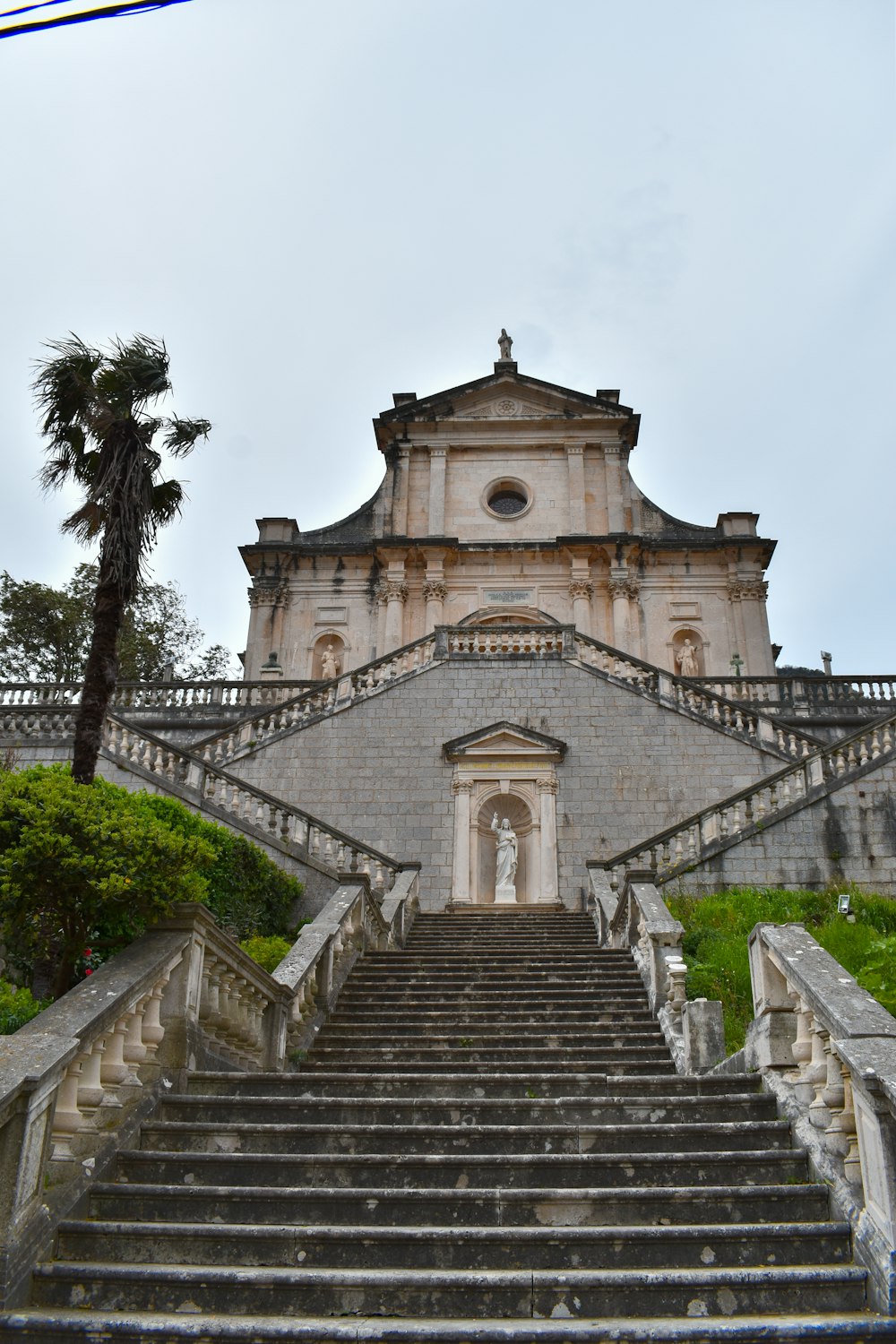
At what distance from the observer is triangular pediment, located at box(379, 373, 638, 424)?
105 ft

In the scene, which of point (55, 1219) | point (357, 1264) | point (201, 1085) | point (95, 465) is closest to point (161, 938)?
point (201, 1085)

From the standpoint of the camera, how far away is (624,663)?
69.2ft

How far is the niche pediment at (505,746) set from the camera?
19703mm

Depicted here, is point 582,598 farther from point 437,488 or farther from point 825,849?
point 825,849

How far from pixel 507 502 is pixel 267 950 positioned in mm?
21239

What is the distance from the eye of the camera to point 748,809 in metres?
16.2

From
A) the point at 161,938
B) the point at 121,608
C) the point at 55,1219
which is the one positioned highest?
the point at 121,608

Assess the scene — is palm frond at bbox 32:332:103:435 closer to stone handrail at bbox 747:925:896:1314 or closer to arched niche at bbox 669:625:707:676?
stone handrail at bbox 747:925:896:1314

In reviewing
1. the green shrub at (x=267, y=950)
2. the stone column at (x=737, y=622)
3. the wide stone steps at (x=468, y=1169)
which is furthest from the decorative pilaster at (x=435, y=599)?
the wide stone steps at (x=468, y=1169)

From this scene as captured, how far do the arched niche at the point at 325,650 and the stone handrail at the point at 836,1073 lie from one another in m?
22.7

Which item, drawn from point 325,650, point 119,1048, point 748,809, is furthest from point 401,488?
point 119,1048

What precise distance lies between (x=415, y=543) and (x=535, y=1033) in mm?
20817

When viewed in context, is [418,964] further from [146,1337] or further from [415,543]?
[415,543]

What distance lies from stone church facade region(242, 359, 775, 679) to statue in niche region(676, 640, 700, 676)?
0.06 metres
